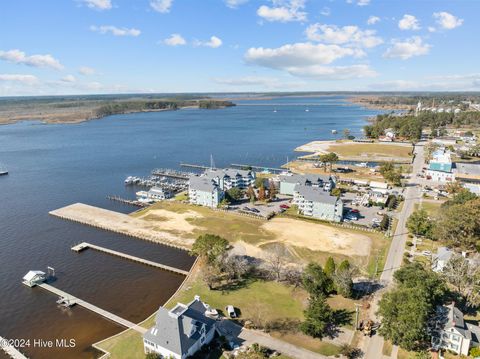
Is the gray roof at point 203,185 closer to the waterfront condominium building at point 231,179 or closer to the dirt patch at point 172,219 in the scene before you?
the dirt patch at point 172,219

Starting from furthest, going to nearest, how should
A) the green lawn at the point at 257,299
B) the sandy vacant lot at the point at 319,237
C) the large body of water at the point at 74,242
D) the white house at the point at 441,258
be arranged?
the sandy vacant lot at the point at 319,237, the white house at the point at 441,258, the large body of water at the point at 74,242, the green lawn at the point at 257,299

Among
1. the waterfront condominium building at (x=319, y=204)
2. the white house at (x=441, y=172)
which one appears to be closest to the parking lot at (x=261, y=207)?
the waterfront condominium building at (x=319, y=204)

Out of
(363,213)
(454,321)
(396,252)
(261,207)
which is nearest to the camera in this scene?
(454,321)

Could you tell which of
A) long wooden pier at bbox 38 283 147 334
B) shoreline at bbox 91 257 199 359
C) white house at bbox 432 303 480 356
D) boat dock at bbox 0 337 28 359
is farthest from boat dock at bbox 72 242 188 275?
white house at bbox 432 303 480 356

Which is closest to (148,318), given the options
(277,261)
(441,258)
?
(277,261)

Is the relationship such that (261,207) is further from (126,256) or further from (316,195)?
(126,256)
